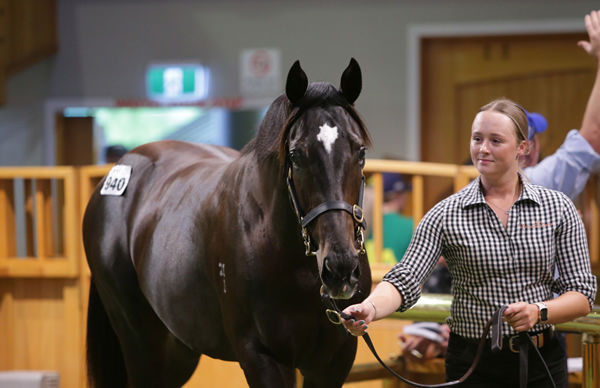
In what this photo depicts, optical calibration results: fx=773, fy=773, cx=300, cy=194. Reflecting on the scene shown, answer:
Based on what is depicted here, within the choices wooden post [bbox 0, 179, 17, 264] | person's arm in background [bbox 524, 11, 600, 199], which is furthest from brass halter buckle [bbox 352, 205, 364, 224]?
wooden post [bbox 0, 179, 17, 264]

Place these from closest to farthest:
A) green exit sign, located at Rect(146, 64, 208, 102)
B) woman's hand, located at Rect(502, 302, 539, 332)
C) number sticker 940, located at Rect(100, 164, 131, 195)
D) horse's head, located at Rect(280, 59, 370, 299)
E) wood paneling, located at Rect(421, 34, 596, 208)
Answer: woman's hand, located at Rect(502, 302, 539, 332)
horse's head, located at Rect(280, 59, 370, 299)
number sticker 940, located at Rect(100, 164, 131, 195)
wood paneling, located at Rect(421, 34, 596, 208)
green exit sign, located at Rect(146, 64, 208, 102)

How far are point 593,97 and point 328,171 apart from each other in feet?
4.77

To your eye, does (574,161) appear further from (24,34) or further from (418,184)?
(24,34)

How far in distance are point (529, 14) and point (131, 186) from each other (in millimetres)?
5307

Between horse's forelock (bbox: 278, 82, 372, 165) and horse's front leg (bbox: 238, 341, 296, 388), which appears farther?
horse's front leg (bbox: 238, 341, 296, 388)

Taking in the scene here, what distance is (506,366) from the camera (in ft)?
6.66

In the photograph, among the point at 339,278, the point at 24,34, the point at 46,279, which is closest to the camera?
the point at 339,278

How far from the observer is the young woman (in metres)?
1.98

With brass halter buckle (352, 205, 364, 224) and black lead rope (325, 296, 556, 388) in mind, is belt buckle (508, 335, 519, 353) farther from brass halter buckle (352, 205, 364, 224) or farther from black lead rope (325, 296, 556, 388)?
brass halter buckle (352, 205, 364, 224)

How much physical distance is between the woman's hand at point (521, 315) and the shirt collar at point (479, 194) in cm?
30

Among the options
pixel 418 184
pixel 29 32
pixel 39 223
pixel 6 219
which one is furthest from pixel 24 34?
pixel 418 184

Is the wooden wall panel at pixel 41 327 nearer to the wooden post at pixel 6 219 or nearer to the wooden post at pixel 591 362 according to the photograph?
the wooden post at pixel 6 219

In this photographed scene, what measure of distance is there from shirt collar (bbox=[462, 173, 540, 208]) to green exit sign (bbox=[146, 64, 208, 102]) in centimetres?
620

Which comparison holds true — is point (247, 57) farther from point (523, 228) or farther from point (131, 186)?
point (523, 228)
